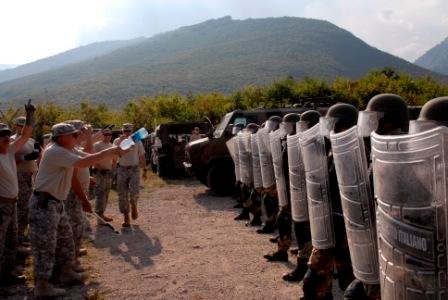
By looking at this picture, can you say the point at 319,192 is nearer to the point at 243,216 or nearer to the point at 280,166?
the point at 280,166

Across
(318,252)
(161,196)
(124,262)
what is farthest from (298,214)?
(161,196)

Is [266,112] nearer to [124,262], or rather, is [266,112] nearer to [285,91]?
[124,262]

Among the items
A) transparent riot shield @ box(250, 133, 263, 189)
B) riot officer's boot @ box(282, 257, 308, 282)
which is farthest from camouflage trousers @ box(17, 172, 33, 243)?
riot officer's boot @ box(282, 257, 308, 282)

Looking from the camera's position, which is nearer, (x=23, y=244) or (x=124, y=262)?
(x=124, y=262)

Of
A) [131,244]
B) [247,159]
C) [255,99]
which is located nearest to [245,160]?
[247,159]

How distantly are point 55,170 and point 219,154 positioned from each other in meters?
6.55

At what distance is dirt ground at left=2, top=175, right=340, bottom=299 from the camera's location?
17.2 feet

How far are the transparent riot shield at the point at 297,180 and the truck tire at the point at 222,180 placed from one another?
7.00m

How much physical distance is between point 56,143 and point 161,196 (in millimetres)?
7392

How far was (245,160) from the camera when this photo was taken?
8.08 metres

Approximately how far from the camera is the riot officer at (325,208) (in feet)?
11.3

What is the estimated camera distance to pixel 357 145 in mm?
2639

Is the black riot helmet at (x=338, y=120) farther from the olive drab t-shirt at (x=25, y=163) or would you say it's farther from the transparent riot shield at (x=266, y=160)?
the olive drab t-shirt at (x=25, y=163)

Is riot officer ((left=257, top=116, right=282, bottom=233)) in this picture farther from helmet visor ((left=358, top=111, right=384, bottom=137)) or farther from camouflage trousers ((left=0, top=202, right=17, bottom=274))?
helmet visor ((left=358, top=111, right=384, bottom=137))
